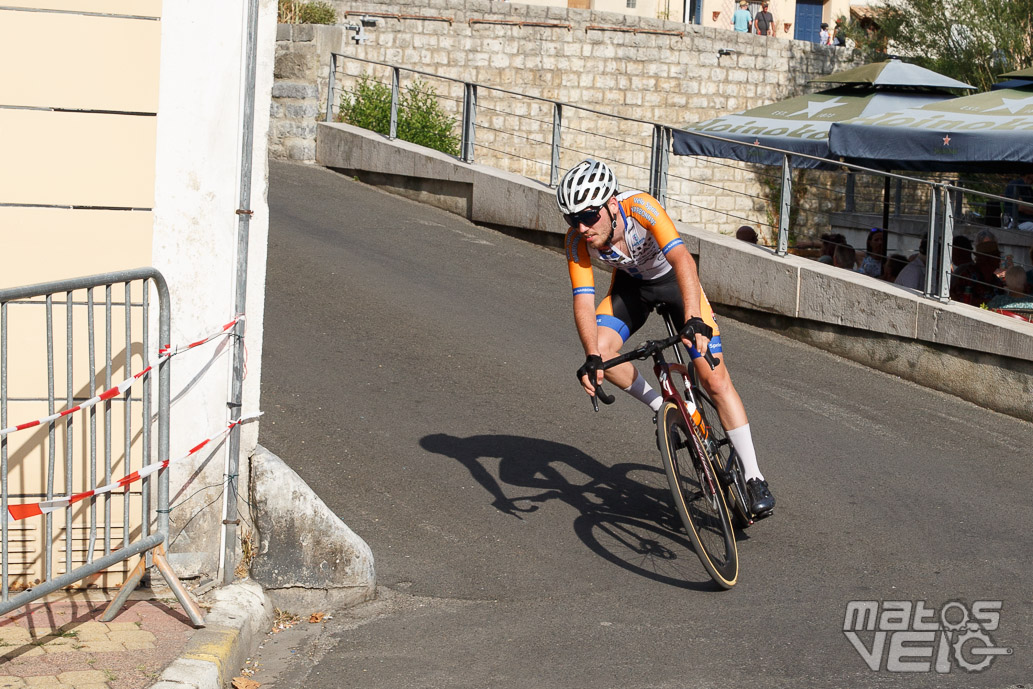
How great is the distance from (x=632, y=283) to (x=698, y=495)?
1300mm

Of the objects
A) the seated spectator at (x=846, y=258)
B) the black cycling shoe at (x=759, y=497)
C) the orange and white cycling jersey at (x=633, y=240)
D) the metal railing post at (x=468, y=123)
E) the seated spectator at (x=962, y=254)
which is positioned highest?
the metal railing post at (x=468, y=123)

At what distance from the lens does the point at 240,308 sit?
5.03 m

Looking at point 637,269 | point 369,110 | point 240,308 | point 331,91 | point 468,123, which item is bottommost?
point 240,308

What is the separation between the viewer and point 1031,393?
8531mm

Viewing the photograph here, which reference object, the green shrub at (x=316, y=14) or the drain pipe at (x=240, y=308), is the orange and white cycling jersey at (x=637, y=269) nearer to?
the drain pipe at (x=240, y=308)

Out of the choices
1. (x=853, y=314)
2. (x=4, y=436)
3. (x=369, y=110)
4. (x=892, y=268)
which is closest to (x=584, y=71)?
(x=369, y=110)

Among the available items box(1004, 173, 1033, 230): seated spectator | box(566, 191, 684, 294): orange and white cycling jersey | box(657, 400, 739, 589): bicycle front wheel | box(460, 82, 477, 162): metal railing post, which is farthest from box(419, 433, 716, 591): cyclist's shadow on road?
box(1004, 173, 1033, 230): seated spectator

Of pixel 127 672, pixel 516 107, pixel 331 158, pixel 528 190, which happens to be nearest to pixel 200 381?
pixel 127 672

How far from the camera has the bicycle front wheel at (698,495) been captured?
5.31 metres

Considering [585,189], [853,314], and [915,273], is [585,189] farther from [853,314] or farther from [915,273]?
[915,273]

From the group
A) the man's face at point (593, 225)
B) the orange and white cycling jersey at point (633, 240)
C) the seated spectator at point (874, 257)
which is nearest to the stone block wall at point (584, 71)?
the seated spectator at point (874, 257)

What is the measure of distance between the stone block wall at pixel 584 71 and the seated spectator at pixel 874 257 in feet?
20.5

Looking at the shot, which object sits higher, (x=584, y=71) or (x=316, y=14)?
(x=316, y=14)

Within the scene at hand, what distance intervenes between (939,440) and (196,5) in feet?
18.5
